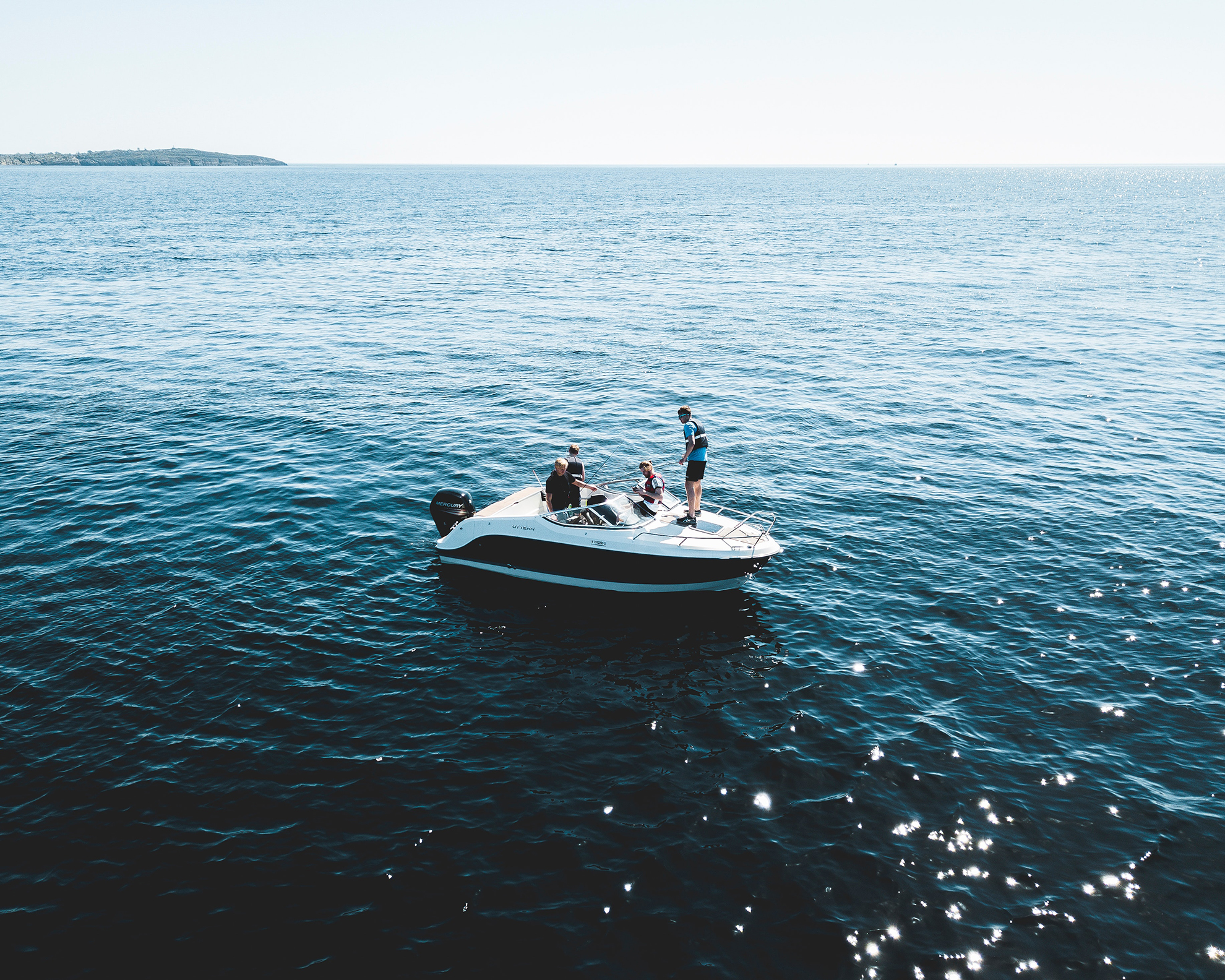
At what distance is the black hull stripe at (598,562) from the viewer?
1888cm

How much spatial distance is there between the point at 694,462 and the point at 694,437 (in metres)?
0.70

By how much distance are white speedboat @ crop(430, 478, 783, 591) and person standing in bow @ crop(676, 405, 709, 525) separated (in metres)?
0.27

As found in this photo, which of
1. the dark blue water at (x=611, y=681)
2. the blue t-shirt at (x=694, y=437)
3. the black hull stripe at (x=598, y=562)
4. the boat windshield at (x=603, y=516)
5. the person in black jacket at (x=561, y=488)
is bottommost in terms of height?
the dark blue water at (x=611, y=681)

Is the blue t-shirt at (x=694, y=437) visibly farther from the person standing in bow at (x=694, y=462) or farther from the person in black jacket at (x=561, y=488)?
the person in black jacket at (x=561, y=488)

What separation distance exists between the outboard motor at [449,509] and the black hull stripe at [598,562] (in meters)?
0.89

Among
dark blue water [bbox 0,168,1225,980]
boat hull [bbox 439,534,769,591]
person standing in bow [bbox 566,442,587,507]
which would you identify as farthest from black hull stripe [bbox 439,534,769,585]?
person standing in bow [bbox 566,442,587,507]

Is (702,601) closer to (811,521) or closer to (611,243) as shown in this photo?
(811,521)

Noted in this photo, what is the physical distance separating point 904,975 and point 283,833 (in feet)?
32.7

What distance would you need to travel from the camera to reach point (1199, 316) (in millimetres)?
50406

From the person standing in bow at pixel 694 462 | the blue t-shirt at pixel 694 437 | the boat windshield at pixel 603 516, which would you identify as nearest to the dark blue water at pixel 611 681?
the boat windshield at pixel 603 516

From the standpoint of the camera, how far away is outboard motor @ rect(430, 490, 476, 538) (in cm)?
2141

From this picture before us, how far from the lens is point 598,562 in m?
19.5

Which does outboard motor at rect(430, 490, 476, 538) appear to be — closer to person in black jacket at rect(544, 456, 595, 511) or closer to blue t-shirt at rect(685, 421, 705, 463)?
person in black jacket at rect(544, 456, 595, 511)

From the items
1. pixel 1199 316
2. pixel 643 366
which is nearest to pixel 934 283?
pixel 1199 316
